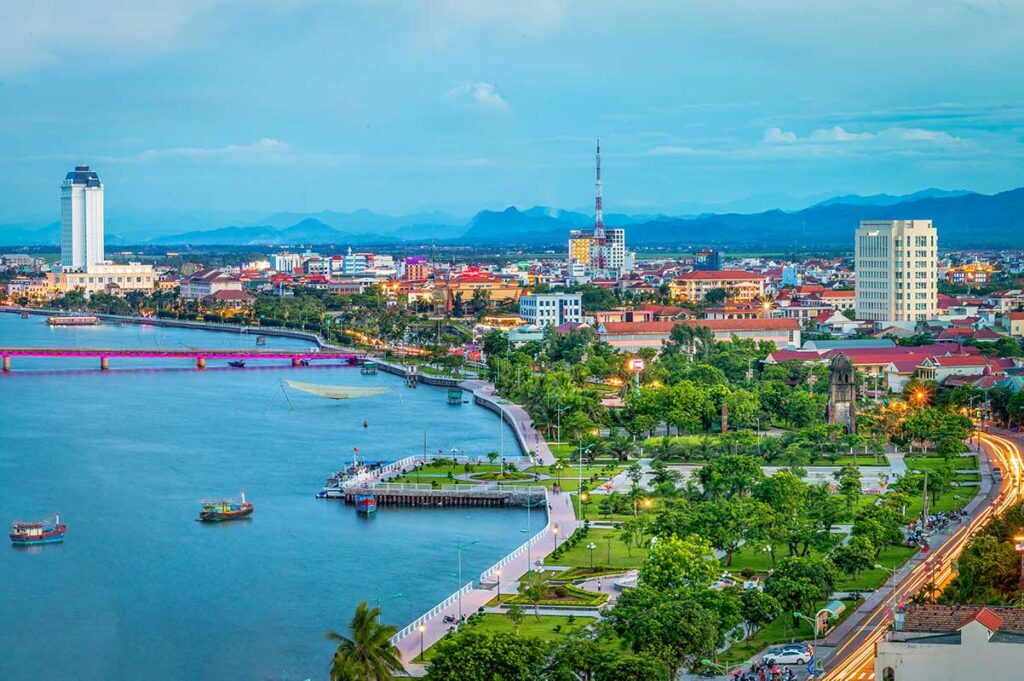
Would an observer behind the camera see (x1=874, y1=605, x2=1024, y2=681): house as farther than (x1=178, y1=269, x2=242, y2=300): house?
No

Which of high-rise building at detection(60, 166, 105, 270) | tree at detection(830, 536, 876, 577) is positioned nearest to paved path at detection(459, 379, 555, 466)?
tree at detection(830, 536, 876, 577)

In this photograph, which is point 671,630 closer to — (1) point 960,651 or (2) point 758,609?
(2) point 758,609

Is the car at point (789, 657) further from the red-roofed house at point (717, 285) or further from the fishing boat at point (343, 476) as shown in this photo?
the red-roofed house at point (717, 285)

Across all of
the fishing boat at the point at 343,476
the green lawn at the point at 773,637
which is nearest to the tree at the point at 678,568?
the green lawn at the point at 773,637

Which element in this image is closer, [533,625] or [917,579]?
[533,625]

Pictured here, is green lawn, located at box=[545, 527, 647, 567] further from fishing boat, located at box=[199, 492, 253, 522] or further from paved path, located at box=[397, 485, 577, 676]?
fishing boat, located at box=[199, 492, 253, 522]

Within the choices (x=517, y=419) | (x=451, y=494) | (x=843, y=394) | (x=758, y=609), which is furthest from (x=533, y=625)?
(x=517, y=419)
